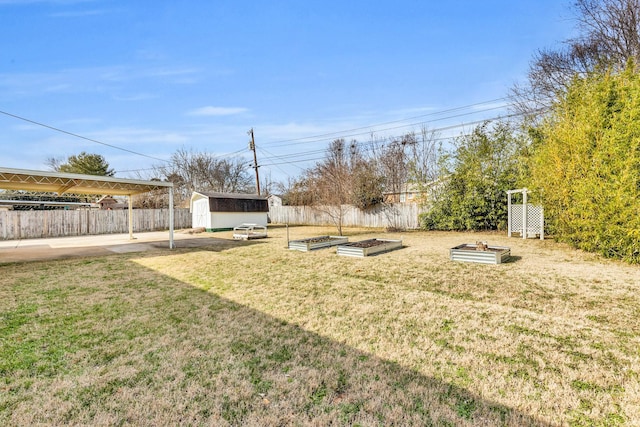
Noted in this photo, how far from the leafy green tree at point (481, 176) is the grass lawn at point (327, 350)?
8.83 meters

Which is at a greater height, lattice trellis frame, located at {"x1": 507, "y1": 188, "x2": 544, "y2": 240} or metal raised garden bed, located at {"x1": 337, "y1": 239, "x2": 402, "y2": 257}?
lattice trellis frame, located at {"x1": 507, "y1": 188, "x2": 544, "y2": 240}

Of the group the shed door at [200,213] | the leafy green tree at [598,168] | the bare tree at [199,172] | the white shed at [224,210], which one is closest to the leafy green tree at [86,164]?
the bare tree at [199,172]

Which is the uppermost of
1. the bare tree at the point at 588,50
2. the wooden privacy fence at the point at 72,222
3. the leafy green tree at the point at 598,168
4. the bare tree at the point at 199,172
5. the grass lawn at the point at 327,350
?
the bare tree at the point at 588,50

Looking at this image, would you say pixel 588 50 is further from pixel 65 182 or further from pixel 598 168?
pixel 65 182

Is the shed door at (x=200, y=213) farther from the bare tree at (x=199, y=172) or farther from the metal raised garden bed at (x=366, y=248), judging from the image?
the metal raised garden bed at (x=366, y=248)

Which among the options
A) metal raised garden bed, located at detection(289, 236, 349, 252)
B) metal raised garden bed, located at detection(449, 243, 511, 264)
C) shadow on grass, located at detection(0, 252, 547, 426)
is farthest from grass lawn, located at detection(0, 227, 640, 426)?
metal raised garden bed, located at detection(289, 236, 349, 252)

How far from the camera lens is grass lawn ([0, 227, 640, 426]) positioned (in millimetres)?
1966

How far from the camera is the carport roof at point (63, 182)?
8570 mm

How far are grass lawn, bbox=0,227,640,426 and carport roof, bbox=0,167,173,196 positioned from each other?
428 cm

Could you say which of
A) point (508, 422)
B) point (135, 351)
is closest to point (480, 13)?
point (508, 422)

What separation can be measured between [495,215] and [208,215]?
16045 millimetres

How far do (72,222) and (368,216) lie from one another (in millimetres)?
17956

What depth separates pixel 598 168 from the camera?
699cm

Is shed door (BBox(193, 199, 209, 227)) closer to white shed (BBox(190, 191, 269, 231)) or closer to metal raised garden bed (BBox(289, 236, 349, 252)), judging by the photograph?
white shed (BBox(190, 191, 269, 231))
